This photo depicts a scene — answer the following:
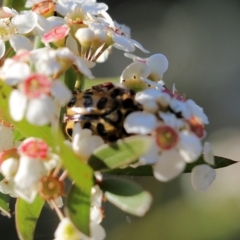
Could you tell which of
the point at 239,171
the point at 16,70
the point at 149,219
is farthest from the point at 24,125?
the point at 239,171

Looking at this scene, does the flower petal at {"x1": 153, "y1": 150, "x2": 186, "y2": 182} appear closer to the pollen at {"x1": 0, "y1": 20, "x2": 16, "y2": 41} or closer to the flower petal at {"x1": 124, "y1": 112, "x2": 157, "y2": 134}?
the flower petal at {"x1": 124, "y1": 112, "x2": 157, "y2": 134}

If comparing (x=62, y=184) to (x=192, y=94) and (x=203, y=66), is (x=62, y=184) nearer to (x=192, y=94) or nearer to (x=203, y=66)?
(x=192, y=94)

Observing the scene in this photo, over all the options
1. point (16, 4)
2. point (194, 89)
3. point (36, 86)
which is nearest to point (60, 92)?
point (36, 86)

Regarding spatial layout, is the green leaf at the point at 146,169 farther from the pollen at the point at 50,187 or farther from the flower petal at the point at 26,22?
the flower petal at the point at 26,22

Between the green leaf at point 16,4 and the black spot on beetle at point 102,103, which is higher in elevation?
the black spot on beetle at point 102,103

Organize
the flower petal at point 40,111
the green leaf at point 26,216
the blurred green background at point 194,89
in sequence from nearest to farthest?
the flower petal at point 40,111, the green leaf at point 26,216, the blurred green background at point 194,89

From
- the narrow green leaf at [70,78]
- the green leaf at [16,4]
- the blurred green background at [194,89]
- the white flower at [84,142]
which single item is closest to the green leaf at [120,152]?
the white flower at [84,142]

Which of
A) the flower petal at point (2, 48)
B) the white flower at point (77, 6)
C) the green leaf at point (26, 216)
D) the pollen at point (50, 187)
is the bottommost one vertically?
the green leaf at point (26, 216)

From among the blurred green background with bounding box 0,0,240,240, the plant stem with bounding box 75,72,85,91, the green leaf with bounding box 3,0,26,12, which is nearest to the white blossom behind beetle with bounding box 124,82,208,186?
the plant stem with bounding box 75,72,85,91
